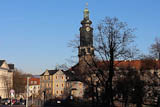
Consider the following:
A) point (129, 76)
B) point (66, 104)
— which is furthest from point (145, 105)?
point (66, 104)

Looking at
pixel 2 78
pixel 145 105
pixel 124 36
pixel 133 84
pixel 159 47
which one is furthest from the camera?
pixel 2 78

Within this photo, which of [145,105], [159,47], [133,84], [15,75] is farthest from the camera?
[15,75]

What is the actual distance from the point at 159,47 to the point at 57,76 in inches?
2684

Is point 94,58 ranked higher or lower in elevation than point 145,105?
higher

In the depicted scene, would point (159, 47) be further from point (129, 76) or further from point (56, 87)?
point (56, 87)

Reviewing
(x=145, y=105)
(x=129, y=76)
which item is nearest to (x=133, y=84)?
(x=129, y=76)

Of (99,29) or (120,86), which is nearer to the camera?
(99,29)

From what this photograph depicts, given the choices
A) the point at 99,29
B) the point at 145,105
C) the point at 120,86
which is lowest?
the point at 145,105

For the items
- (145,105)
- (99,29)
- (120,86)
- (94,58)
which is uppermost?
(99,29)

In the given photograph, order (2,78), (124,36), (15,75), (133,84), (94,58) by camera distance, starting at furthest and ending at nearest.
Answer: (15,75)
(2,78)
(133,84)
(94,58)
(124,36)

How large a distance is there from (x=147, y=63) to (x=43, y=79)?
63.5 metres

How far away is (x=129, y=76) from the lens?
4759 centimetres

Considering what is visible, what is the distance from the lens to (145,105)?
176ft

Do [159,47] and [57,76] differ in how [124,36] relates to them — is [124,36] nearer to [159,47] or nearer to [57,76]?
[159,47]
